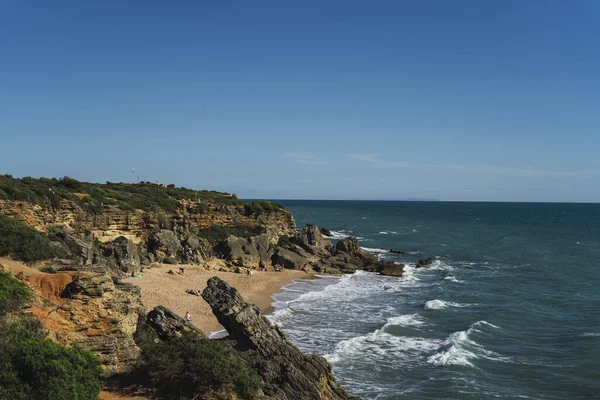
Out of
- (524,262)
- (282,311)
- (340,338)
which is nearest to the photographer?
(340,338)

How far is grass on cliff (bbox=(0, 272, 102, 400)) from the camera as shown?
930 cm

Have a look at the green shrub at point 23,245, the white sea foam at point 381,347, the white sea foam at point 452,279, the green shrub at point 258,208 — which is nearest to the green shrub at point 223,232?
the green shrub at point 258,208

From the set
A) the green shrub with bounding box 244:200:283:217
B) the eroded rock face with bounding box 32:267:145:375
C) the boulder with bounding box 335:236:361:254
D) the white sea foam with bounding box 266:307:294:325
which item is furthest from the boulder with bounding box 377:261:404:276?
the eroded rock face with bounding box 32:267:145:375

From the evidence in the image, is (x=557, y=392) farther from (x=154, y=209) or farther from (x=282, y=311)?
(x=154, y=209)

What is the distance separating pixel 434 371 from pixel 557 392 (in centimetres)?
518

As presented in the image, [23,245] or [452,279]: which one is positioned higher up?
[23,245]

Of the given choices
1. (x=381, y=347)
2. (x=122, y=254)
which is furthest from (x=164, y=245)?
(x=381, y=347)

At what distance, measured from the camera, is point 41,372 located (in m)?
9.51

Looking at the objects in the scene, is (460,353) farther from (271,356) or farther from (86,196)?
(86,196)

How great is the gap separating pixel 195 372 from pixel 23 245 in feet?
31.1

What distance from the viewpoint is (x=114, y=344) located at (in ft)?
43.7

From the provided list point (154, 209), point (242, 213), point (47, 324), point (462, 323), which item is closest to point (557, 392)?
point (462, 323)

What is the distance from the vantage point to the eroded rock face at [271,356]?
45.1 ft

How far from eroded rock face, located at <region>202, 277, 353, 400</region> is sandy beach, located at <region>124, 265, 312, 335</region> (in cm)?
1134
